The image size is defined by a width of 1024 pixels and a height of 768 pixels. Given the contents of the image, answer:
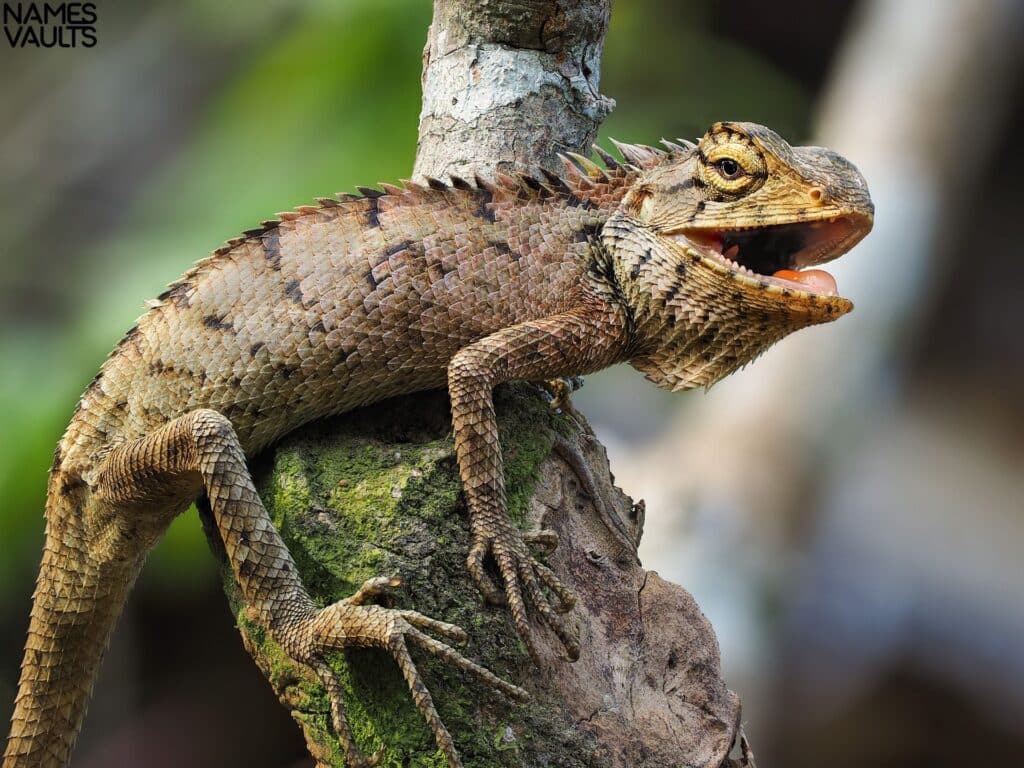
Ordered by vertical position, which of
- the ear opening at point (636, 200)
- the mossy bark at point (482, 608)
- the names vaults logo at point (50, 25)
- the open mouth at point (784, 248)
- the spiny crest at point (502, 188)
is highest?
the names vaults logo at point (50, 25)

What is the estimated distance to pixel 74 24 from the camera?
6.88m

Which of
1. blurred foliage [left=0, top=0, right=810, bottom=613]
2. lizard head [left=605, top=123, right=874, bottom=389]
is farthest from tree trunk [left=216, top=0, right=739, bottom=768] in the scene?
blurred foliage [left=0, top=0, right=810, bottom=613]

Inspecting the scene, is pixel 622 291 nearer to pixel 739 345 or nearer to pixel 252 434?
pixel 739 345

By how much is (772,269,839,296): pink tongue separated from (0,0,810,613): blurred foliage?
3317 mm

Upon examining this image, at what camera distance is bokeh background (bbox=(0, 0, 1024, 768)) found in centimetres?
629

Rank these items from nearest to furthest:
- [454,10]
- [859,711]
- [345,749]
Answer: [345,749]
[454,10]
[859,711]

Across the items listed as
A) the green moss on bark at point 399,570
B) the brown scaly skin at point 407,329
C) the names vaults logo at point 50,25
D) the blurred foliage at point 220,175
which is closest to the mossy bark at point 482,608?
the green moss on bark at point 399,570

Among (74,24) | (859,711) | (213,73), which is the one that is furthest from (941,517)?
(74,24)

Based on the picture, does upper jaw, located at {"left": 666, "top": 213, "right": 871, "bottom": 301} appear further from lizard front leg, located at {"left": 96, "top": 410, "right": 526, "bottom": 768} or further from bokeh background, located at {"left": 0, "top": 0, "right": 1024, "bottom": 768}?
bokeh background, located at {"left": 0, "top": 0, "right": 1024, "bottom": 768}

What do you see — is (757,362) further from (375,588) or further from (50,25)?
(50,25)

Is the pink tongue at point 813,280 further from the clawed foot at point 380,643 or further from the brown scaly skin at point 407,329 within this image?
the clawed foot at point 380,643

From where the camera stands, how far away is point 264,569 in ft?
9.89

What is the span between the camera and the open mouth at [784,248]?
328 cm

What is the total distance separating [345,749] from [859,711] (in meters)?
6.28
